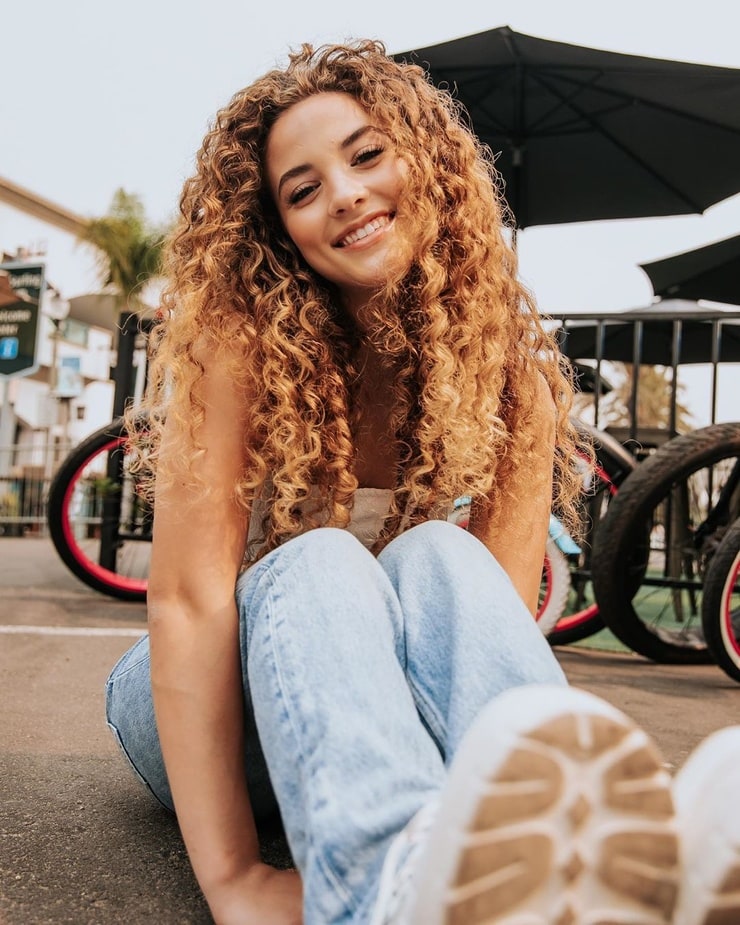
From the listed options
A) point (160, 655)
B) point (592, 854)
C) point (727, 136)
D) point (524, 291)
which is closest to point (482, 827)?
point (592, 854)

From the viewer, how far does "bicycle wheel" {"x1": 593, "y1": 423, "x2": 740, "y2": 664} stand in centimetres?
251

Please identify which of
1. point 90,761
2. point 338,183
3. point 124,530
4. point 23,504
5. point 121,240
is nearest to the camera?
point 338,183

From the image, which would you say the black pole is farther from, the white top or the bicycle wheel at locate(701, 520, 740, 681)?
the white top

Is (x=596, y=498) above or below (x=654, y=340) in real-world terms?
below

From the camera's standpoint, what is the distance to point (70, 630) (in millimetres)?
2826

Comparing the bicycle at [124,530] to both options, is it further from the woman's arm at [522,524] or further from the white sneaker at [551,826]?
the white sneaker at [551,826]

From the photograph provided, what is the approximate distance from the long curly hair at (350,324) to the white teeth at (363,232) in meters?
0.04

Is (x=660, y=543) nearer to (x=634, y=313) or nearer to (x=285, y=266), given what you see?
(x=634, y=313)

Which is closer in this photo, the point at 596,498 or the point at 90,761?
the point at 90,761

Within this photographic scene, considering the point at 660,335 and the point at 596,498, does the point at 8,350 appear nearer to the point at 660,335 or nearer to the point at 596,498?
the point at 660,335

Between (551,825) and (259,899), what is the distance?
0.41 metres

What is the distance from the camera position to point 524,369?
1.37 m

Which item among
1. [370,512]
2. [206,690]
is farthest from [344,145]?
[206,690]

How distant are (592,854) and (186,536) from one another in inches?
23.2
